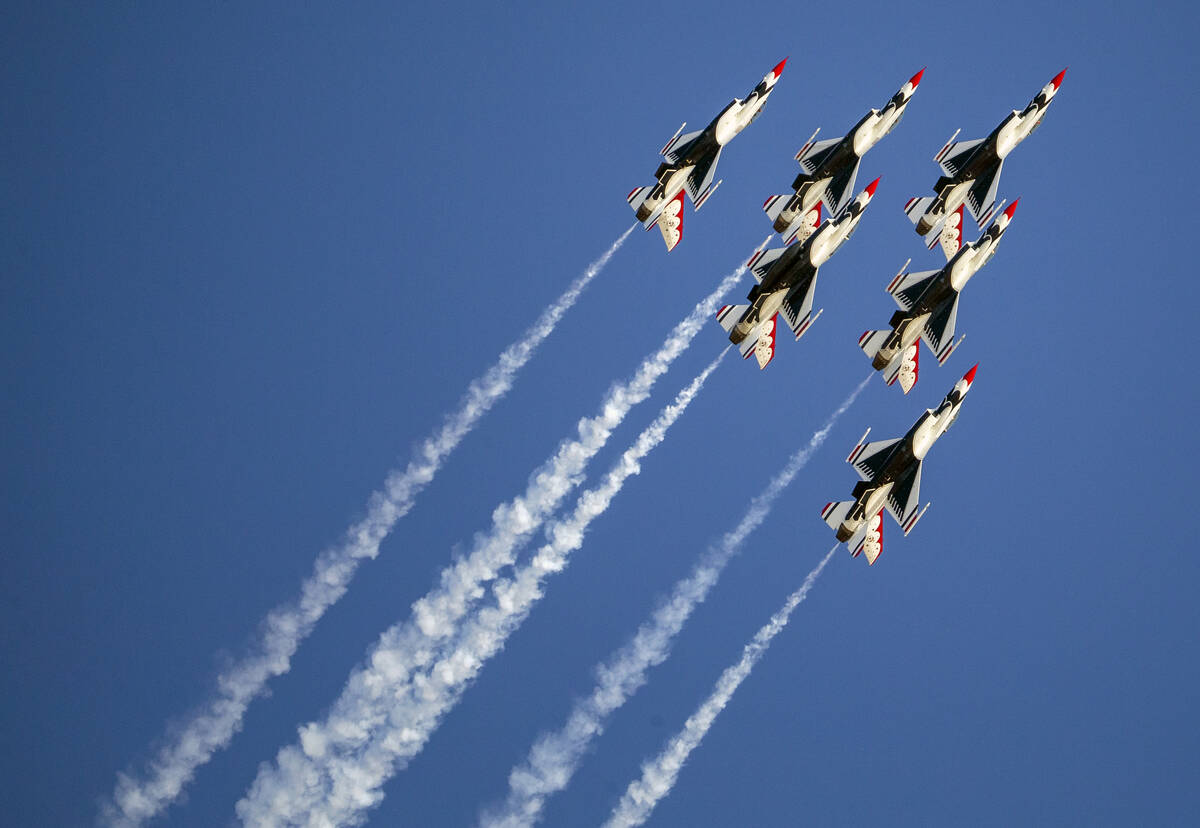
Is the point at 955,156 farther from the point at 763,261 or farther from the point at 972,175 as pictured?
the point at 763,261

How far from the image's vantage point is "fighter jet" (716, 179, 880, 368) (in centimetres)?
6106

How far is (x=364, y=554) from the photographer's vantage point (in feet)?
209

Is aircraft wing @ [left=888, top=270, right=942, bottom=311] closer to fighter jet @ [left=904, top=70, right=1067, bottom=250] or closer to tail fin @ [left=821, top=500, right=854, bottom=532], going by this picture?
fighter jet @ [left=904, top=70, right=1067, bottom=250]

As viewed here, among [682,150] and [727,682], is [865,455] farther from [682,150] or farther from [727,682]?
[682,150]

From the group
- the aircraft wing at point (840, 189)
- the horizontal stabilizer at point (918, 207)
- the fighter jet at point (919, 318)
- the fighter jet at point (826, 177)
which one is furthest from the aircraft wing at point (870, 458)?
the aircraft wing at point (840, 189)

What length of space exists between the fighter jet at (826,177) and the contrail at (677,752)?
56.3 feet

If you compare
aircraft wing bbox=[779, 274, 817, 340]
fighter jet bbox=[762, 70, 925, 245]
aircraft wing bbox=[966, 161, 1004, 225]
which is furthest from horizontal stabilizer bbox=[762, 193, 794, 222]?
aircraft wing bbox=[966, 161, 1004, 225]

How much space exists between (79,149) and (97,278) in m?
18.0

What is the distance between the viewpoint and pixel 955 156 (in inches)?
2616

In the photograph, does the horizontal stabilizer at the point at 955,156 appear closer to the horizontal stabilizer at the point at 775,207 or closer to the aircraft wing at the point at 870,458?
the horizontal stabilizer at the point at 775,207

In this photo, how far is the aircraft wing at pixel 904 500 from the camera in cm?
6081

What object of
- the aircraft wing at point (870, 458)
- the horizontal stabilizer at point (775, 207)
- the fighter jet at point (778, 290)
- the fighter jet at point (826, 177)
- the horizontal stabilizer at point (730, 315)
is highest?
the fighter jet at point (826, 177)

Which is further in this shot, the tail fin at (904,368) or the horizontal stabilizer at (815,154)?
the horizontal stabilizer at (815,154)

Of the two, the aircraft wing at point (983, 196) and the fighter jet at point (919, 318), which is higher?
the aircraft wing at point (983, 196)
